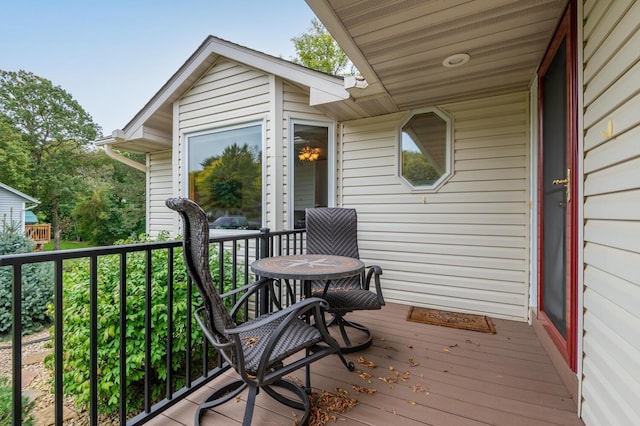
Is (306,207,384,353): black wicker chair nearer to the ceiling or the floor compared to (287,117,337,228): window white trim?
nearer to the floor

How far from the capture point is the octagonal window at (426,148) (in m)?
3.40

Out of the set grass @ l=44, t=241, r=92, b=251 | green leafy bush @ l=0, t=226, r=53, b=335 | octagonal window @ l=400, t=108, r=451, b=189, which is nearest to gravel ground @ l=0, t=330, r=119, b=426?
green leafy bush @ l=0, t=226, r=53, b=335

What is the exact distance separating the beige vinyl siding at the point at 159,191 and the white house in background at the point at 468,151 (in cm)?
87

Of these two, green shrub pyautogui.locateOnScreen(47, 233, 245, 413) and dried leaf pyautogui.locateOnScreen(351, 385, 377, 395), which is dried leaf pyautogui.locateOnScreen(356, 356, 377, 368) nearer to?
dried leaf pyautogui.locateOnScreen(351, 385, 377, 395)

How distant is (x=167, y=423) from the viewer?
59.2 inches

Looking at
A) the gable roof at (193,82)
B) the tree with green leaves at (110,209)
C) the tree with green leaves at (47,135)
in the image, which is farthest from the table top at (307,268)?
the tree with green leaves at (47,135)

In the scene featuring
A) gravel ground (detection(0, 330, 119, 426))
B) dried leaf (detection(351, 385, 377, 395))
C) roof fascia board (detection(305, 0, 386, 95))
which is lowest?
gravel ground (detection(0, 330, 119, 426))

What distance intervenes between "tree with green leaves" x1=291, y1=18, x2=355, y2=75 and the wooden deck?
10.3 meters

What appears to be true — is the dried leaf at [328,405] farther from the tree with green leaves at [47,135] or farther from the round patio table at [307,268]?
the tree with green leaves at [47,135]

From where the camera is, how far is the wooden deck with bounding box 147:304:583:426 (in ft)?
5.05

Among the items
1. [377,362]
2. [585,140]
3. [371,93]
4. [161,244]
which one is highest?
[371,93]

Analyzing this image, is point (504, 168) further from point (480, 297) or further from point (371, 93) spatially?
point (371, 93)

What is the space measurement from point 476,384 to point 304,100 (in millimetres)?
3547

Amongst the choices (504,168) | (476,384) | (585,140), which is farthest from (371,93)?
(476,384)
